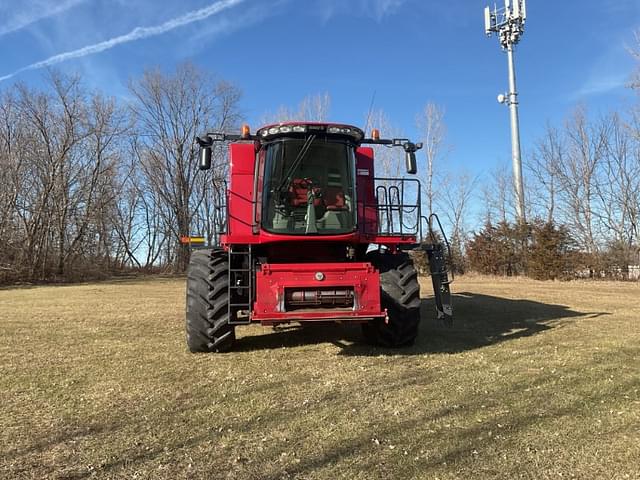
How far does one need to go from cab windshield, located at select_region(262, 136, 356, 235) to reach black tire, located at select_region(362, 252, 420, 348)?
33.6 inches

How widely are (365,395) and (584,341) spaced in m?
4.44

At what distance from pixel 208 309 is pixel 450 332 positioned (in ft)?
14.0

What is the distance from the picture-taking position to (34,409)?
452cm

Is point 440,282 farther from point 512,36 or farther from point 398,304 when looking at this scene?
point 512,36

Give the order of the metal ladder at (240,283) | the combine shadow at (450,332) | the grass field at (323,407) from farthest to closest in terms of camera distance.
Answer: the combine shadow at (450,332)
the metal ladder at (240,283)
the grass field at (323,407)

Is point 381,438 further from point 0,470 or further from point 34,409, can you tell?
point 34,409

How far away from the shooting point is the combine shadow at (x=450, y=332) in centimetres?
719

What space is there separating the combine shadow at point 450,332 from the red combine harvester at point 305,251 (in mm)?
439

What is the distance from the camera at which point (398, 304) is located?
6.58 metres

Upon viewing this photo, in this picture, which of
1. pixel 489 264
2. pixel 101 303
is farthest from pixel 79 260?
pixel 489 264

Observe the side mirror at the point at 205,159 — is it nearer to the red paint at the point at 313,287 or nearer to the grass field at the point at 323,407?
the red paint at the point at 313,287

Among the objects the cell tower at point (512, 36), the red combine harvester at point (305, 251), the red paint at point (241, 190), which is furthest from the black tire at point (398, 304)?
the cell tower at point (512, 36)

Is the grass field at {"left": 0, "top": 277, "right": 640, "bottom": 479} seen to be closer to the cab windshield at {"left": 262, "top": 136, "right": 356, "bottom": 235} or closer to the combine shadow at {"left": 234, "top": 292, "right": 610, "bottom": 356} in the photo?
the combine shadow at {"left": 234, "top": 292, "right": 610, "bottom": 356}

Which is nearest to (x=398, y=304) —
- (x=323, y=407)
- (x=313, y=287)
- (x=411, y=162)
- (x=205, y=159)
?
(x=313, y=287)
